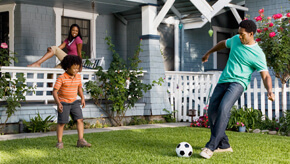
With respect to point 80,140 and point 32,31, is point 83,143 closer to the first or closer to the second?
point 80,140

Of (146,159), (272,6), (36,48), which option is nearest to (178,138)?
(146,159)

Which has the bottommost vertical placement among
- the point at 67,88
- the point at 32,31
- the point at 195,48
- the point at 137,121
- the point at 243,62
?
the point at 137,121

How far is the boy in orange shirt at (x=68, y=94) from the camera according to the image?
559 cm

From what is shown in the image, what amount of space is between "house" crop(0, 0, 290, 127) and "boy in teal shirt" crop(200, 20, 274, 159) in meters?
4.15

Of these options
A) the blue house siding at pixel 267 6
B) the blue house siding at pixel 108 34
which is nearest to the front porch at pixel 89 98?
the blue house siding at pixel 108 34

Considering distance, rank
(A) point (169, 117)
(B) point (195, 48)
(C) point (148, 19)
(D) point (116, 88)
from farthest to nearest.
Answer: (B) point (195, 48) → (A) point (169, 117) → (C) point (148, 19) → (D) point (116, 88)

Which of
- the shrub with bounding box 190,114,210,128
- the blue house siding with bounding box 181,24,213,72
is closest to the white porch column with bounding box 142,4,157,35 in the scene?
the shrub with bounding box 190,114,210,128

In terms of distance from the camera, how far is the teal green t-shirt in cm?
504

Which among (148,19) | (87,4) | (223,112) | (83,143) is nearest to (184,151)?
(223,112)

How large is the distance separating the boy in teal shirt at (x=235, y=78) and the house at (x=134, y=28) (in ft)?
13.6

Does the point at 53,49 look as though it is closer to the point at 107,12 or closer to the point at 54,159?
the point at 107,12

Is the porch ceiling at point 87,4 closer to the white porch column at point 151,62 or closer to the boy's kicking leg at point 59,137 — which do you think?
the white porch column at point 151,62

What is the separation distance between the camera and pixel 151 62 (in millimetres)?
9688

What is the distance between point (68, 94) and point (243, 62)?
96.1 inches
